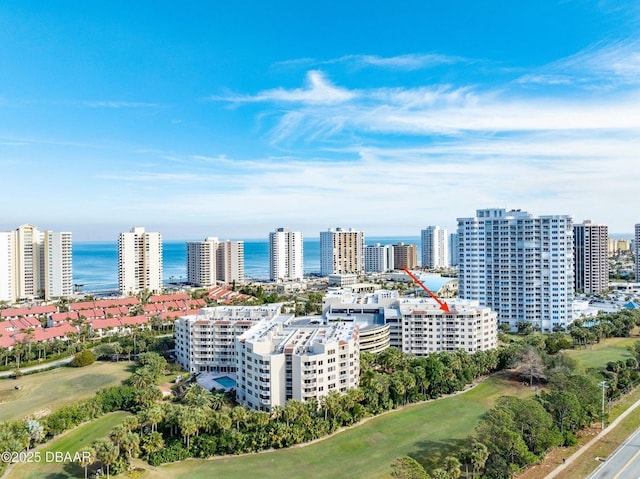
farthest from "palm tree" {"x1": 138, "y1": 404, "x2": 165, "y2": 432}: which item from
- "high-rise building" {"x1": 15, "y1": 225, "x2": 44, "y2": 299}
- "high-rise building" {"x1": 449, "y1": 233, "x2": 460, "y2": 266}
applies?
"high-rise building" {"x1": 449, "y1": 233, "x2": 460, "y2": 266}

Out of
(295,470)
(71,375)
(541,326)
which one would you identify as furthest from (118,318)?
(541,326)

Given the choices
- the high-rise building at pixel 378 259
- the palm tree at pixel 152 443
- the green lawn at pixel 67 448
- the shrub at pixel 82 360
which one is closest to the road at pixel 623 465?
the palm tree at pixel 152 443

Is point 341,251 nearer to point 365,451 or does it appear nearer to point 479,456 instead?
point 365,451

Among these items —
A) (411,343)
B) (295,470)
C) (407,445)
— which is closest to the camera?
(295,470)

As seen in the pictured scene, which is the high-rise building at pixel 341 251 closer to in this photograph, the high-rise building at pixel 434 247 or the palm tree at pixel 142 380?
the high-rise building at pixel 434 247

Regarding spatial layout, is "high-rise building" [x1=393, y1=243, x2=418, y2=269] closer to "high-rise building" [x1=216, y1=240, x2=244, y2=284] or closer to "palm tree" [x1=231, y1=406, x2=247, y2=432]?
"high-rise building" [x1=216, y1=240, x2=244, y2=284]

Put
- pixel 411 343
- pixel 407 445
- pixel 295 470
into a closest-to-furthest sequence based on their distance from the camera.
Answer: pixel 295 470
pixel 407 445
pixel 411 343

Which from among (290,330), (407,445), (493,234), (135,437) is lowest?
(407,445)

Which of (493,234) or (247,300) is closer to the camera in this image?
(493,234)

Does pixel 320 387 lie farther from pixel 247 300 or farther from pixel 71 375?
pixel 247 300

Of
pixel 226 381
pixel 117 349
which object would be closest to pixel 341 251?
pixel 117 349
